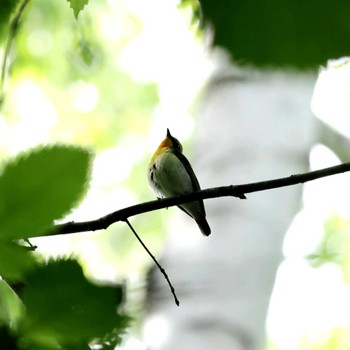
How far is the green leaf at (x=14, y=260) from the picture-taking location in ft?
0.78

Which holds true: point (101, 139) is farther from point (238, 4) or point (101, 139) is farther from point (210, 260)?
point (238, 4)

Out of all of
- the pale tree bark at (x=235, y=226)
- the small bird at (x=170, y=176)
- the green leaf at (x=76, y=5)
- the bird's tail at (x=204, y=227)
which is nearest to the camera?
the green leaf at (x=76, y=5)

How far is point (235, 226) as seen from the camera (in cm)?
252

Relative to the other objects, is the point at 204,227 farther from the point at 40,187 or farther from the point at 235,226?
the point at 40,187

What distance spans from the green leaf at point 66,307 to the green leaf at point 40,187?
0.03 meters

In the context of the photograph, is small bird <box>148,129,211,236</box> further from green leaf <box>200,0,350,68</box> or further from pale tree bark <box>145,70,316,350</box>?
green leaf <box>200,0,350,68</box>

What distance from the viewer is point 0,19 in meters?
0.28

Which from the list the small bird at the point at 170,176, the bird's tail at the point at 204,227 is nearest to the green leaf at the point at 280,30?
the bird's tail at the point at 204,227

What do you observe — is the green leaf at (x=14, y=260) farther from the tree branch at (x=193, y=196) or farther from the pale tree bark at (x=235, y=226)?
the pale tree bark at (x=235, y=226)

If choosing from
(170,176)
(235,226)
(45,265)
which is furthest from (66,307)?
(170,176)

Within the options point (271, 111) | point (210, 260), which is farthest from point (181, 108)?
point (210, 260)

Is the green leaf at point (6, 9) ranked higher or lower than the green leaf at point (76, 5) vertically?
lower

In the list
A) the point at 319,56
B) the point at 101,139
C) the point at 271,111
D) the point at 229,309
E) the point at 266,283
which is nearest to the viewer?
the point at 319,56

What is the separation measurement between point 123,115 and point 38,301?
6.60 m
